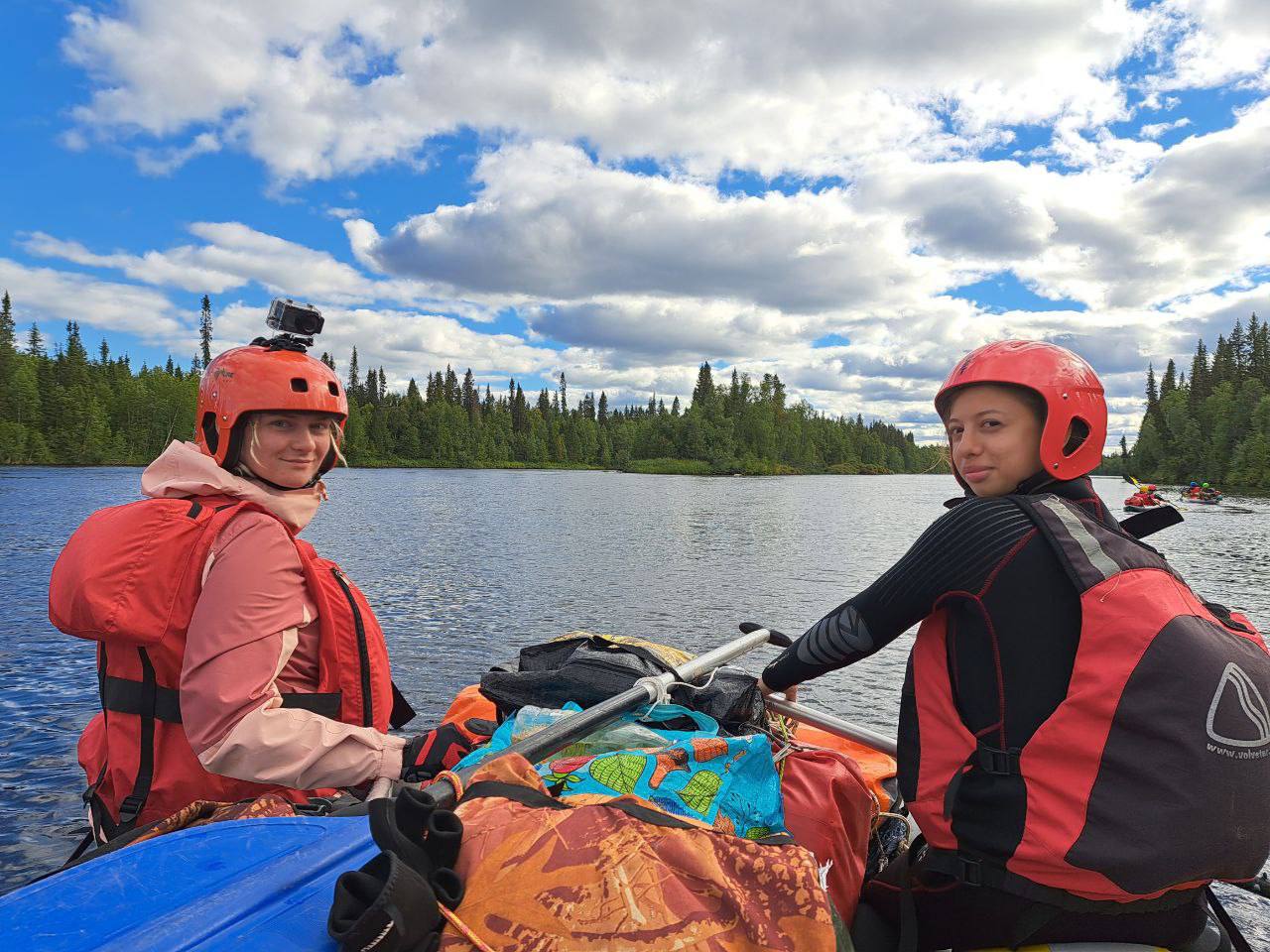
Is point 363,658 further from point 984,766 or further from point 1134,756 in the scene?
point 1134,756

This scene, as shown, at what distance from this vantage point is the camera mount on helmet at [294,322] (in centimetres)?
393

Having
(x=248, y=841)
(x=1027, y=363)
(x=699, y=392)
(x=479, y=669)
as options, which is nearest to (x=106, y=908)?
(x=248, y=841)

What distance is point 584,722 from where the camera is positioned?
12.4 ft

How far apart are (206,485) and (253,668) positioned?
2.98 ft

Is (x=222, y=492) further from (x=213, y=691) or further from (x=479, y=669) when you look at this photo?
(x=479, y=669)

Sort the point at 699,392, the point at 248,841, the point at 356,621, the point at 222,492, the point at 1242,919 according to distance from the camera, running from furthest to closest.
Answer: the point at 699,392, the point at 1242,919, the point at 356,621, the point at 222,492, the point at 248,841

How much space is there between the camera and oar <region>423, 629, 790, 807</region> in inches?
110

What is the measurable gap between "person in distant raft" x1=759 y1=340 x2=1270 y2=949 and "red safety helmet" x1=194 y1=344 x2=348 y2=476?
2.72 m

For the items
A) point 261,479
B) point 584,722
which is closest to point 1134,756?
point 584,722

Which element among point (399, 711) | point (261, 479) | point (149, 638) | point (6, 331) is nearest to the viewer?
point (149, 638)

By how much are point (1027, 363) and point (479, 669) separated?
10.5 metres

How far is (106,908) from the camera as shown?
2072mm

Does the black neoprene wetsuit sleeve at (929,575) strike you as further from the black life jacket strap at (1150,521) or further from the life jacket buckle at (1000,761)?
the black life jacket strap at (1150,521)

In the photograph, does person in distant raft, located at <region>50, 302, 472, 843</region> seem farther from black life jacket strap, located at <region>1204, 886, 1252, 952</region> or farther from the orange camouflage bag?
black life jacket strap, located at <region>1204, 886, 1252, 952</region>
